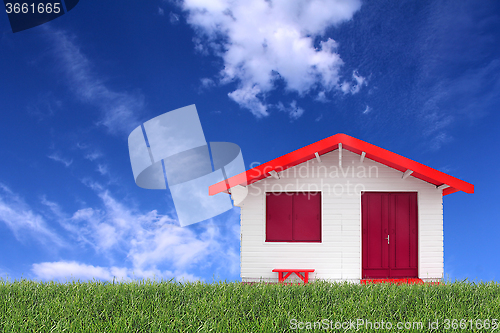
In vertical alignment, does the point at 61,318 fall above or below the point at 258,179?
below

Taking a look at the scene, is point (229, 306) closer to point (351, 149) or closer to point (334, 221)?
point (334, 221)

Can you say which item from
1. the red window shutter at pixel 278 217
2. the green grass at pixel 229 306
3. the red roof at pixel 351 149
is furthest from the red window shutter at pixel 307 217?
the green grass at pixel 229 306

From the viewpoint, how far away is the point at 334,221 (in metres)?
9.23

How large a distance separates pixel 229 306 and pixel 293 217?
413 centimetres

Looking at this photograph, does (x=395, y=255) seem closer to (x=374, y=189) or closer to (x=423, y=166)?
(x=374, y=189)

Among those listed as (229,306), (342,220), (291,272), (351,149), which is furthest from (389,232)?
(229,306)

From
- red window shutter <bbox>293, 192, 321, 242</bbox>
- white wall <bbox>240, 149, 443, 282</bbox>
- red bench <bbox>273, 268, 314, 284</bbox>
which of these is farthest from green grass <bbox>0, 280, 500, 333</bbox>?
→ red window shutter <bbox>293, 192, 321, 242</bbox>

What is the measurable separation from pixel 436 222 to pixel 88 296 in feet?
26.2

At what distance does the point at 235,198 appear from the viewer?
9.32 meters

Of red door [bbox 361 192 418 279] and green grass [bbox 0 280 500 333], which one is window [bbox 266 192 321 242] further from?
green grass [bbox 0 280 500 333]

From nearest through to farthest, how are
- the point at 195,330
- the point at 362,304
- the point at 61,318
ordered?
the point at 195,330 < the point at 61,318 < the point at 362,304

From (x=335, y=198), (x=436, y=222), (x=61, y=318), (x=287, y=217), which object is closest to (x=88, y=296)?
(x=61, y=318)

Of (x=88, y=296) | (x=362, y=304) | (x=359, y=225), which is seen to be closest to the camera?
(x=362, y=304)

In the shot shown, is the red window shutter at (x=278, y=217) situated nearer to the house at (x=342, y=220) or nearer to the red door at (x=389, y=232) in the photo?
the house at (x=342, y=220)
